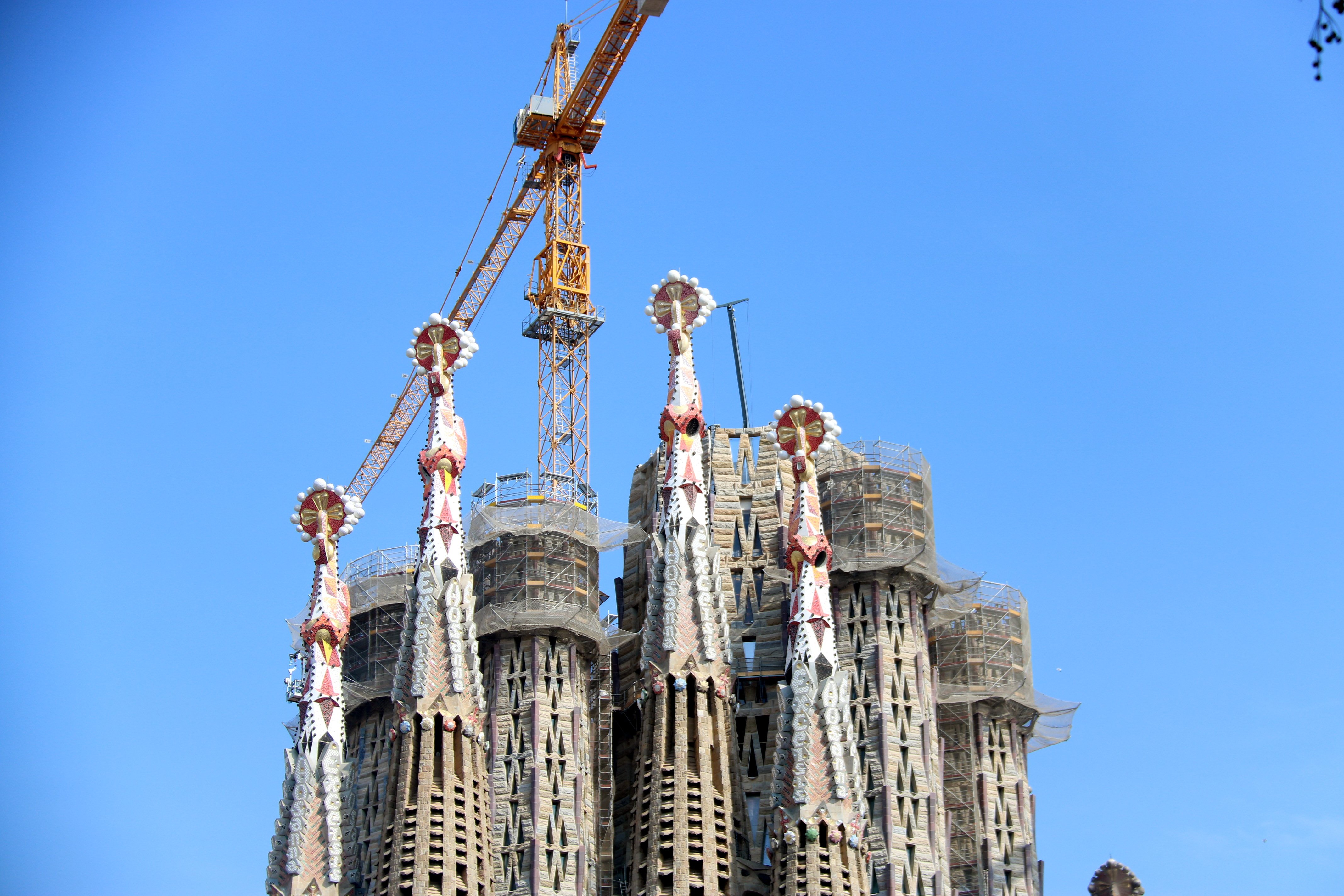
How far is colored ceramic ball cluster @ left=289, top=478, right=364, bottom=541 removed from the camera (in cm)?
4522

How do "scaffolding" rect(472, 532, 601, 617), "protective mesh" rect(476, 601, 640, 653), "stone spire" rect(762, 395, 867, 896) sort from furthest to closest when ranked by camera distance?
"scaffolding" rect(472, 532, 601, 617)
"protective mesh" rect(476, 601, 640, 653)
"stone spire" rect(762, 395, 867, 896)

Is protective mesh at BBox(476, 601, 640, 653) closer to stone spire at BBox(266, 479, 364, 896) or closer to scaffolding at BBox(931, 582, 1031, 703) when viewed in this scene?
stone spire at BBox(266, 479, 364, 896)

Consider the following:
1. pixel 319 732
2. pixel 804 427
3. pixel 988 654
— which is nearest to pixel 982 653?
pixel 988 654

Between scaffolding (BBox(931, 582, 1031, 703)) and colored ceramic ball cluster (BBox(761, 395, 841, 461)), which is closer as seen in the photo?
colored ceramic ball cluster (BBox(761, 395, 841, 461))

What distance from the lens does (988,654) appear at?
52.9 m

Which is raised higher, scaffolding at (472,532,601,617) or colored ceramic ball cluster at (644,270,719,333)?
colored ceramic ball cluster at (644,270,719,333)

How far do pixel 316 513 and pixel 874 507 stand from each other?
47.2ft

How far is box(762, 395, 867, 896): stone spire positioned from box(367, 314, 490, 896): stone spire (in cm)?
684

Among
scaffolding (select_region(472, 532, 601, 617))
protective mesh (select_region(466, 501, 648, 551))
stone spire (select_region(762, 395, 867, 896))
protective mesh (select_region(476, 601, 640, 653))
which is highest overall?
protective mesh (select_region(466, 501, 648, 551))

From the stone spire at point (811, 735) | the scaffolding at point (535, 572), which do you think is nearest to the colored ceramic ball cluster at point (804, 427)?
the stone spire at point (811, 735)

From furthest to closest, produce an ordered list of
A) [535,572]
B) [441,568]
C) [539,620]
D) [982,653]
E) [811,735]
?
[982,653]
[535,572]
[539,620]
[441,568]
[811,735]

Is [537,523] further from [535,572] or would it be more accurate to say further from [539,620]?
[539,620]

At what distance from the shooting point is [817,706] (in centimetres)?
4066

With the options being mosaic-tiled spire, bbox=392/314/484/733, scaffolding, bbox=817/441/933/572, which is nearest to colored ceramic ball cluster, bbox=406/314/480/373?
mosaic-tiled spire, bbox=392/314/484/733
